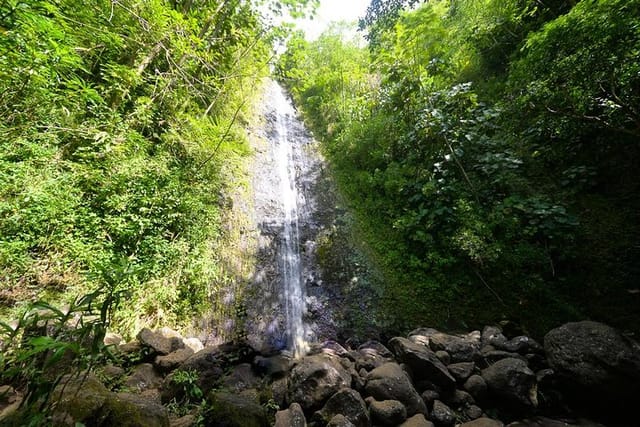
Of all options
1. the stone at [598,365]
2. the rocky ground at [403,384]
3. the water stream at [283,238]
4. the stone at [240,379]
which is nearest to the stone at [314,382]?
the rocky ground at [403,384]

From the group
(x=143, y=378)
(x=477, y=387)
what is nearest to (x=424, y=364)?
(x=477, y=387)

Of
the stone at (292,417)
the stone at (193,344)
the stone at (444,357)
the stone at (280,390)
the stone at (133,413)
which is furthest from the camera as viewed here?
the stone at (193,344)

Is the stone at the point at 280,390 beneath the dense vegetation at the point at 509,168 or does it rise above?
beneath

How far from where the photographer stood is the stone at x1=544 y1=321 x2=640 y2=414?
2.51 metres

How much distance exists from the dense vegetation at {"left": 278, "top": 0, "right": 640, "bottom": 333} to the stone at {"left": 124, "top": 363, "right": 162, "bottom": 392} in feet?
12.0

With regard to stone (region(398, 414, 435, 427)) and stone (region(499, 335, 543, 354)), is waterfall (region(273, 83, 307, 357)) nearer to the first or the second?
stone (region(398, 414, 435, 427))

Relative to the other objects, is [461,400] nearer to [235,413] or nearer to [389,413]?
[389,413]

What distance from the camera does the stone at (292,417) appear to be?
248cm

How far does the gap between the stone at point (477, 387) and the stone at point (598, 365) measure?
2.67 feet

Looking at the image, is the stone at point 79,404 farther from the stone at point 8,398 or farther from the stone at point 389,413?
the stone at point 389,413

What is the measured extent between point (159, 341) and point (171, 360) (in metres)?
0.31

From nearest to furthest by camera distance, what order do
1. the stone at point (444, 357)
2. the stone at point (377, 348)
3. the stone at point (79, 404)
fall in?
the stone at point (79, 404), the stone at point (444, 357), the stone at point (377, 348)

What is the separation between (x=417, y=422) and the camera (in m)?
2.50

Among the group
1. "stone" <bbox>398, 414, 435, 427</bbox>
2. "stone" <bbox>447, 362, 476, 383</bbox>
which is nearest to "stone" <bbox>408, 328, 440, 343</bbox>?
"stone" <bbox>447, 362, 476, 383</bbox>
